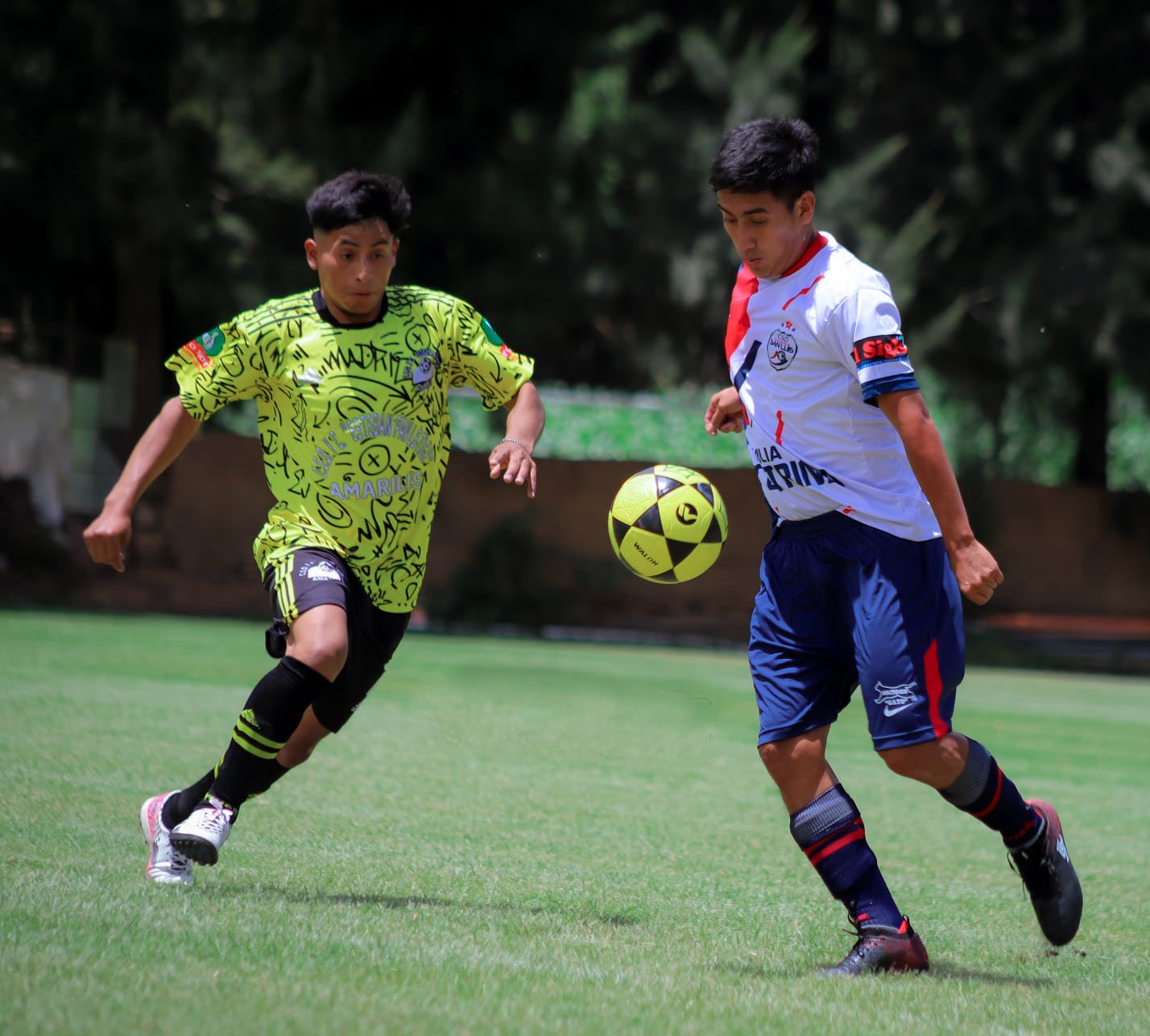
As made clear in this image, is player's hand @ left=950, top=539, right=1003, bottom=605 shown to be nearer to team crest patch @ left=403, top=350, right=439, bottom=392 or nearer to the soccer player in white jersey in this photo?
the soccer player in white jersey

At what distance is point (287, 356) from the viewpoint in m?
5.12

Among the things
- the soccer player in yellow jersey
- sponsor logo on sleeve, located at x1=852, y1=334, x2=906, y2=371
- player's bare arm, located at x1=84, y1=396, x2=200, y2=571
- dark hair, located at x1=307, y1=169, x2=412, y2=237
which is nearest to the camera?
sponsor logo on sleeve, located at x1=852, y1=334, x2=906, y2=371

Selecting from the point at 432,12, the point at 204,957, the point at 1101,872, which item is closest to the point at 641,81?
the point at 432,12

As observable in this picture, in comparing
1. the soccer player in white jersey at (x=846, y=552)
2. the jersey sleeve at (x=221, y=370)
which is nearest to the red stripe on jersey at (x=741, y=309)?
the soccer player in white jersey at (x=846, y=552)

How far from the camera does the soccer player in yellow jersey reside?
4922 mm

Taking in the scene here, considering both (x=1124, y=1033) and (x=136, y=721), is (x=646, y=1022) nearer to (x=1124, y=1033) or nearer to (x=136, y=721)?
(x=1124, y=1033)

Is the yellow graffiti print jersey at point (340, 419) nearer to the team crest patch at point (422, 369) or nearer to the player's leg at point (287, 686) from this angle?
the team crest patch at point (422, 369)

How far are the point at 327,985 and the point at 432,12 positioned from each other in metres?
21.0

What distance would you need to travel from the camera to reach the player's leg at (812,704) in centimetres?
440

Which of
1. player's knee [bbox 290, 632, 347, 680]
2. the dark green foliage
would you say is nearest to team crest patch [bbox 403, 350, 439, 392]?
player's knee [bbox 290, 632, 347, 680]

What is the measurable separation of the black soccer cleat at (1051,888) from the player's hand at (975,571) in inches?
38.3

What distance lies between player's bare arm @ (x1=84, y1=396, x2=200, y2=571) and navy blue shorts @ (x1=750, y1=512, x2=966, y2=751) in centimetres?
203

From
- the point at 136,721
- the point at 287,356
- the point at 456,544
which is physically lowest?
the point at 456,544

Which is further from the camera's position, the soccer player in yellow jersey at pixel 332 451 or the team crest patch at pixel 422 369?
the team crest patch at pixel 422 369
